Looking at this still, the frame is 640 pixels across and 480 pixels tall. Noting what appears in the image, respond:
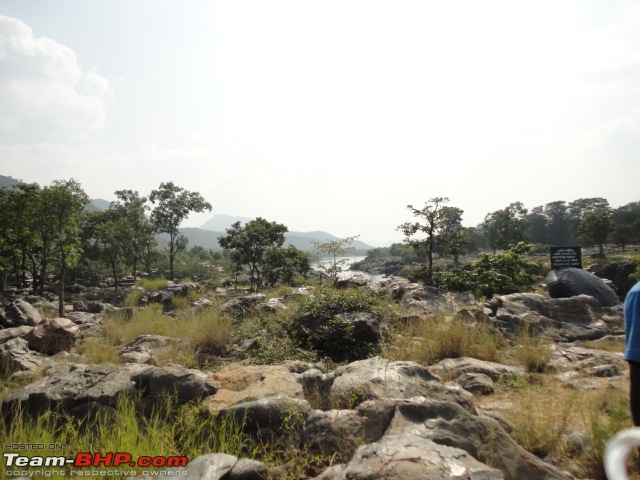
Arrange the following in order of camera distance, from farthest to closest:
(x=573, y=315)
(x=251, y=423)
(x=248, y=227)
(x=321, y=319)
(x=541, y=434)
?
1. (x=248, y=227)
2. (x=573, y=315)
3. (x=321, y=319)
4. (x=251, y=423)
5. (x=541, y=434)

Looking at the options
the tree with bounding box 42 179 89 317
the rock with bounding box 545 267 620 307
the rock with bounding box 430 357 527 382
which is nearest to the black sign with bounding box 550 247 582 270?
the rock with bounding box 545 267 620 307

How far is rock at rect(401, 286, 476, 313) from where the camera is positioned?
36.4 ft

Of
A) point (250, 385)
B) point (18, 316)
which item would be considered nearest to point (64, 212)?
point (18, 316)

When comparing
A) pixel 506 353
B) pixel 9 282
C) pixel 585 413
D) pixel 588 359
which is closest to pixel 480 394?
pixel 585 413

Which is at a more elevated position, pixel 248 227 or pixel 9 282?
pixel 248 227

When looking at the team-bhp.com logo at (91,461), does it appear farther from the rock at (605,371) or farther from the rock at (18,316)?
the rock at (18,316)

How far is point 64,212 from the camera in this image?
16203mm

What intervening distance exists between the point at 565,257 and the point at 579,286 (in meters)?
2.98

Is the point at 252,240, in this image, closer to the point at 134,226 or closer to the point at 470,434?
the point at 134,226

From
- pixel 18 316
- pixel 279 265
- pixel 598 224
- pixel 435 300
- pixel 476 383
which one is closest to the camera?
pixel 476 383

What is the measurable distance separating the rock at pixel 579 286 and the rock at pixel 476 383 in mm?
8310

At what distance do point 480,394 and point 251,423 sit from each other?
3.20 metres

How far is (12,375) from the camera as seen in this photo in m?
5.77

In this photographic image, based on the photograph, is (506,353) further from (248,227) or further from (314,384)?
(248,227)
